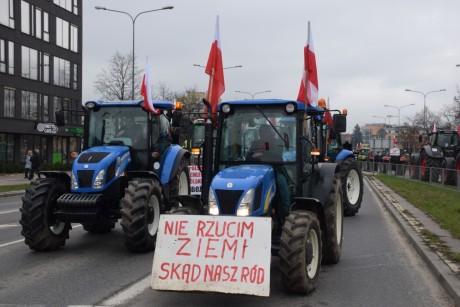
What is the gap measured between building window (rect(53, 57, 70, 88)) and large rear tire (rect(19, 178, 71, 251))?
42148 mm

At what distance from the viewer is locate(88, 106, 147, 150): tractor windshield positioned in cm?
1023

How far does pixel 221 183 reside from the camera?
246 inches

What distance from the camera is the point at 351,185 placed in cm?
1458

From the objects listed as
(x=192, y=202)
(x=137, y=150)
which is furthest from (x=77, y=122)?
(x=192, y=202)

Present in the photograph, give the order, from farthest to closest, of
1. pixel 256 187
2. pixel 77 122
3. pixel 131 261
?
pixel 77 122
pixel 131 261
pixel 256 187

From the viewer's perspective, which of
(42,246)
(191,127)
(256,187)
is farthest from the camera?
(42,246)

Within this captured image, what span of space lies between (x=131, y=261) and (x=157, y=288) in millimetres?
2710

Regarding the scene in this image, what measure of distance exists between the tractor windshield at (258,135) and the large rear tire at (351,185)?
23.9ft

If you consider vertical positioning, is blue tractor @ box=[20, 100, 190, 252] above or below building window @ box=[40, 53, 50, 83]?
below

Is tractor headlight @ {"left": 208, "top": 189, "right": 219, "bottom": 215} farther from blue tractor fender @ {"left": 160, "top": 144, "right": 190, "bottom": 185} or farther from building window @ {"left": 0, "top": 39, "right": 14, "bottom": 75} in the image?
building window @ {"left": 0, "top": 39, "right": 14, "bottom": 75}

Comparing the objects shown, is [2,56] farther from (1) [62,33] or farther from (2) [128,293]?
(2) [128,293]

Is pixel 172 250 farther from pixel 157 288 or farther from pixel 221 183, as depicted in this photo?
pixel 221 183

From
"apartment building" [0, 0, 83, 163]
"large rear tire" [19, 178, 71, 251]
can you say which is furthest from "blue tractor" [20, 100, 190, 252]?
"apartment building" [0, 0, 83, 163]

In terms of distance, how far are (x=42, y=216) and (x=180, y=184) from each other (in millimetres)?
3948
